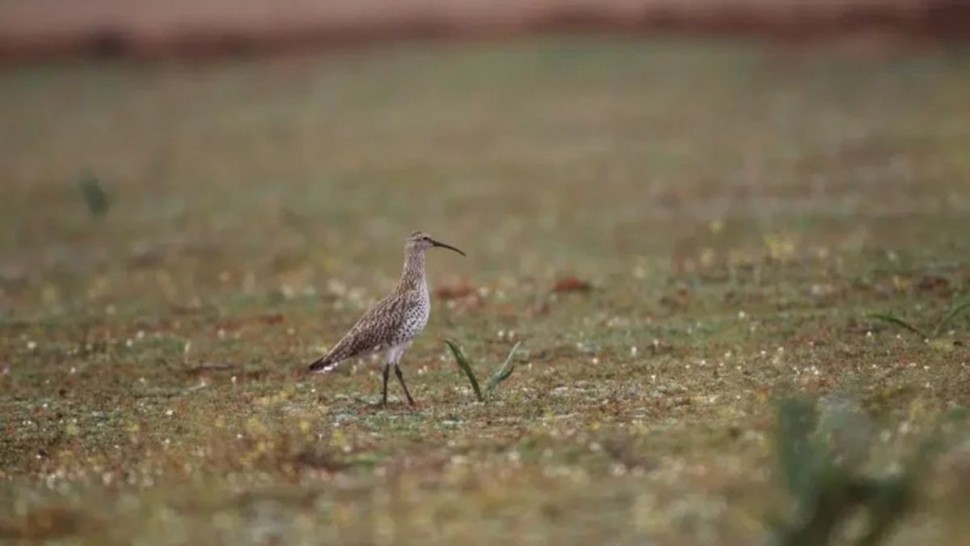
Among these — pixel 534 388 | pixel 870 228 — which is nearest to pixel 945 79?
pixel 870 228

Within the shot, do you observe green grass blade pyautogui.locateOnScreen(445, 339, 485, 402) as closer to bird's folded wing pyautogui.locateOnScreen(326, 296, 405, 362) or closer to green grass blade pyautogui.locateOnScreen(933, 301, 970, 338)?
bird's folded wing pyautogui.locateOnScreen(326, 296, 405, 362)

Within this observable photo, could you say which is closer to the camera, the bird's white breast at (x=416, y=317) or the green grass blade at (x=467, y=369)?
the green grass blade at (x=467, y=369)

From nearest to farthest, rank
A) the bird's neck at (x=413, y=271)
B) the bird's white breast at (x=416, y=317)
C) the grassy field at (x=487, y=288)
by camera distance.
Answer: the grassy field at (x=487, y=288)
the bird's white breast at (x=416, y=317)
the bird's neck at (x=413, y=271)

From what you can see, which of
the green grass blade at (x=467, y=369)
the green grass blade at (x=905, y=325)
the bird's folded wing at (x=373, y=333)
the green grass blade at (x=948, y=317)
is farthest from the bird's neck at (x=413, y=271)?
the green grass blade at (x=948, y=317)

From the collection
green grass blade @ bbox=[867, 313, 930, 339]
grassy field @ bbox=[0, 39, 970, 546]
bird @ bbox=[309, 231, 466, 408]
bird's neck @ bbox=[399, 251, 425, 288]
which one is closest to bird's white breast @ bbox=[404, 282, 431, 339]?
bird @ bbox=[309, 231, 466, 408]

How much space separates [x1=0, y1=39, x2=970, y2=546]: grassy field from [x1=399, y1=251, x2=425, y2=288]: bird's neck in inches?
44.9

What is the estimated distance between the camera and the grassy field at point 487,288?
13.5 m

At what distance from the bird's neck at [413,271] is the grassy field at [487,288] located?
1.14 meters

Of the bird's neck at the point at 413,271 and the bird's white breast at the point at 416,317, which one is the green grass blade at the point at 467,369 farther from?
the bird's neck at the point at 413,271

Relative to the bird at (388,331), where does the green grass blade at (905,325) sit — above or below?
below

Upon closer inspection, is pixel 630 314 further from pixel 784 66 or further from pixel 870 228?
pixel 784 66

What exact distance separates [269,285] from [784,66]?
27779 mm

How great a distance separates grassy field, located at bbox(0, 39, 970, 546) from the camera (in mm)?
13539

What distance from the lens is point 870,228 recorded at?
1152 inches
